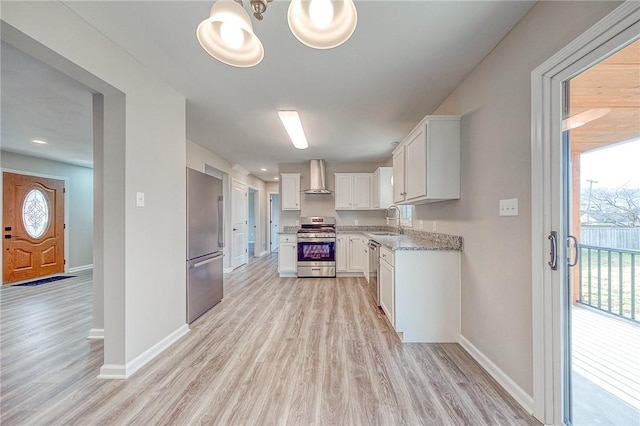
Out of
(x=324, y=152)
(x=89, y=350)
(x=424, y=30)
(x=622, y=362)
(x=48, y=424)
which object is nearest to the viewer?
(x=48, y=424)

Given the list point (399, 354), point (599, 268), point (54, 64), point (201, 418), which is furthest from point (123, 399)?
point (599, 268)

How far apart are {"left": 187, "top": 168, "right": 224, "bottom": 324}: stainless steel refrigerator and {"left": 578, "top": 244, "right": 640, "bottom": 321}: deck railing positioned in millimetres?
3315

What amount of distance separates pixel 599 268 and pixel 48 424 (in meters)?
3.25

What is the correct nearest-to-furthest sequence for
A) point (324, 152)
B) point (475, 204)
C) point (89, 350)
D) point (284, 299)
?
point (475, 204) < point (89, 350) < point (284, 299) < point (324, 152)

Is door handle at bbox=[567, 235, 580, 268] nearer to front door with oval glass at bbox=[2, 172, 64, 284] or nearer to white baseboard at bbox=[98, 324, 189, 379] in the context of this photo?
white baseboard at bbox=[98, 324, 189, 379]

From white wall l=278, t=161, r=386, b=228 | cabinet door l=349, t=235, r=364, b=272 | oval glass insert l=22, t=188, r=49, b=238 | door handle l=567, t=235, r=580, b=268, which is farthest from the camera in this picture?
white wall l=278, t=161, r=386, b=228

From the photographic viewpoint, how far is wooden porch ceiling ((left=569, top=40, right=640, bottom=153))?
125 centimetres

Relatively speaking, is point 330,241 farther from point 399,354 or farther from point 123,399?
point 123,399

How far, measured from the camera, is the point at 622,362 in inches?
66.6

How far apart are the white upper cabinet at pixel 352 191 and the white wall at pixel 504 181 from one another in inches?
128

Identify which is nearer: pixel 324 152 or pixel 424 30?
pixel 424 30

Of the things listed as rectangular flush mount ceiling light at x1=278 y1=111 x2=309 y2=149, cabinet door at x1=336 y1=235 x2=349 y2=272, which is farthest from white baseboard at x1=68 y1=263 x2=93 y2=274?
rectangular flush mount ceiling light at x1=278 y1=111 x2=309 y2=149

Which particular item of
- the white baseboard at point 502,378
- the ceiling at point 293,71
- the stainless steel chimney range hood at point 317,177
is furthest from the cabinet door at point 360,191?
the white baseboard at point 502,378

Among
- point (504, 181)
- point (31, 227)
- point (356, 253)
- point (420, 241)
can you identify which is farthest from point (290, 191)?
point (31, 227)
